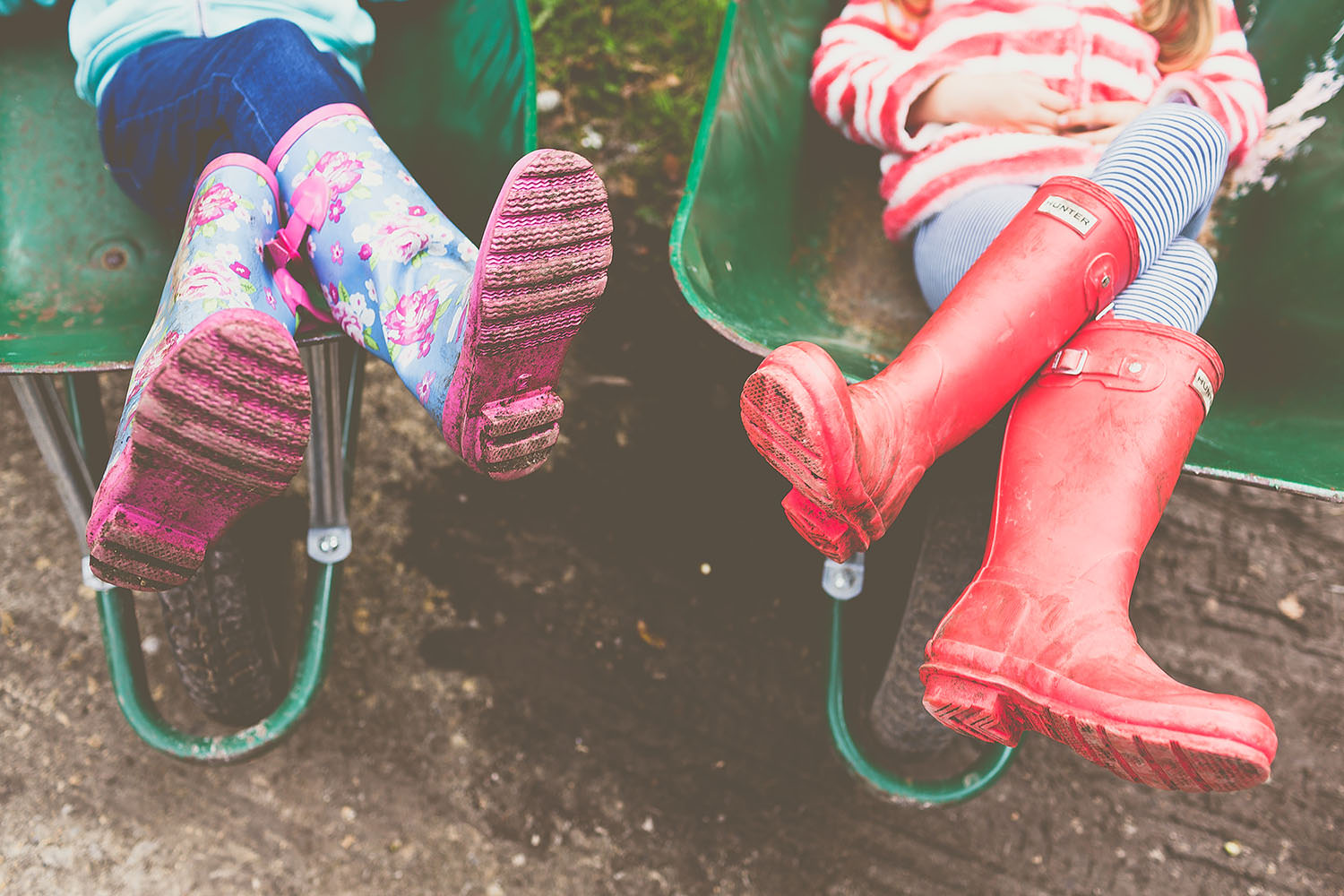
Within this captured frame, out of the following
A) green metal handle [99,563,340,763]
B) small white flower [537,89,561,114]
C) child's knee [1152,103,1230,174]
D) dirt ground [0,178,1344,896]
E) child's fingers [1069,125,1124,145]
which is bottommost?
dirt ground [0,178,1344,896]

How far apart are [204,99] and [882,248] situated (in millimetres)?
1123

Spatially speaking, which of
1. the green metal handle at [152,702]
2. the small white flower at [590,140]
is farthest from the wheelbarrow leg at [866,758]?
the small white flower at [590,140]

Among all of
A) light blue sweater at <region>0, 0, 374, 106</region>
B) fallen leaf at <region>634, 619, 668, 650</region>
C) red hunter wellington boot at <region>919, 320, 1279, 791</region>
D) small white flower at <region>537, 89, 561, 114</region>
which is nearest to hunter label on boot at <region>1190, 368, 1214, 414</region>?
red hunter wellington boot at <region>919, 320, 1279, 791</region>

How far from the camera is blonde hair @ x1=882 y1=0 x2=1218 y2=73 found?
1.30 meters

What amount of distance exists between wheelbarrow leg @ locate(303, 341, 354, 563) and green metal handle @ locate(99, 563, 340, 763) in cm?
15

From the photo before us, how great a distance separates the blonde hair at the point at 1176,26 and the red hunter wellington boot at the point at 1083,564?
0.68 m

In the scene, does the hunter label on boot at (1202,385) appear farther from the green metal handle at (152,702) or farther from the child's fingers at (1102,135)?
the green metal handle at (152,702)

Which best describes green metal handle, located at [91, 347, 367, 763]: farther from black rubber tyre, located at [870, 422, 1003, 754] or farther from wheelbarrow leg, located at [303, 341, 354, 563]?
black rubber tyre, located at [870, 422, 1003, 754]

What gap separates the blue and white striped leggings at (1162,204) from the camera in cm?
101

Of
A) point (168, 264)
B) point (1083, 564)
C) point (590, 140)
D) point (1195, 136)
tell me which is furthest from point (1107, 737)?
point (590, 140)

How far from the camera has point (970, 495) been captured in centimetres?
120

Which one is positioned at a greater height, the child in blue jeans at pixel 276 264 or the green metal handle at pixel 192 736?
the child in blue jeans at pixel 276 264

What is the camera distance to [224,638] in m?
1.19

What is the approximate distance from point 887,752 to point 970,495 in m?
0.49
